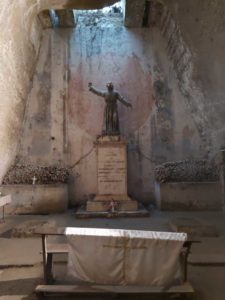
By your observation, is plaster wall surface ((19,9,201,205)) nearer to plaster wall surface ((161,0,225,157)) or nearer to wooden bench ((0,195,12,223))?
plaster wall surface ((161,0,225,157))

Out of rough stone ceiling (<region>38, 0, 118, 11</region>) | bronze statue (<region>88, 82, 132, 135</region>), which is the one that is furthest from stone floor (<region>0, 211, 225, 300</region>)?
rough stone ceiling (<region>38, 0, 118, 11</region>)

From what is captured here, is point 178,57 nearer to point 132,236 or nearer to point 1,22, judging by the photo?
point 1,22

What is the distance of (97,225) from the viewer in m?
5.04

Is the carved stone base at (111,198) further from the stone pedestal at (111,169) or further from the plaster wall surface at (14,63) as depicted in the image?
the plaster wall surface at (14,63)

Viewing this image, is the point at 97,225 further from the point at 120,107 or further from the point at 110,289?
the point at 120,107

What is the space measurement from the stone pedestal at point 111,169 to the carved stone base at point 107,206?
0.15 m

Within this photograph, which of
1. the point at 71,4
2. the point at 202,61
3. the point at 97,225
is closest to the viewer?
the point at 97,225

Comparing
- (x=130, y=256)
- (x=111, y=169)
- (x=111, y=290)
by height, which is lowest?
(x=111, y=290)

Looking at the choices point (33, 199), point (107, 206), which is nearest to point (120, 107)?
point (107, 206)

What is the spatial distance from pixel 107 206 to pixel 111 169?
87 centimetres

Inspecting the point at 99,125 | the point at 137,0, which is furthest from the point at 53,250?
the point at 137,0

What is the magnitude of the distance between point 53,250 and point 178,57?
231 inches

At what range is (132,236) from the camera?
2348 mm

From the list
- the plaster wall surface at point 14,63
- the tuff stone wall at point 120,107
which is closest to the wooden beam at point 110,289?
the plaster wall surface at point 14,63
